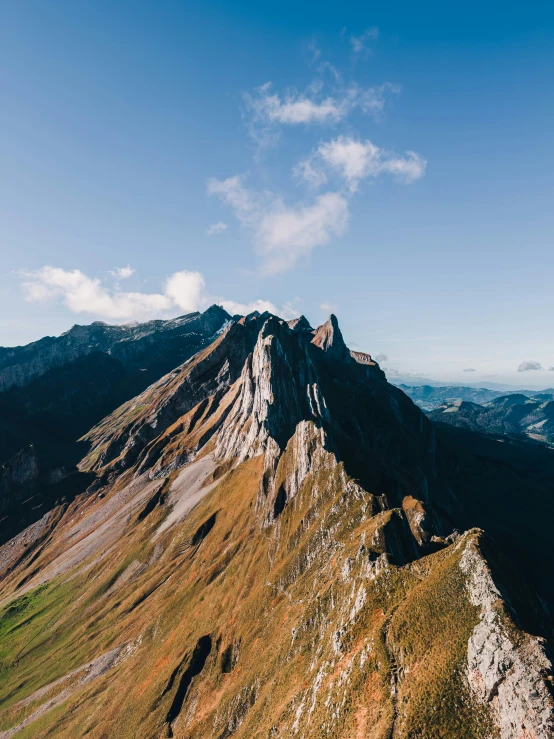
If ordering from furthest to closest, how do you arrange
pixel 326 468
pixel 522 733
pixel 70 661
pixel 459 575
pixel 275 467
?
1. pixel 275 467
2. pixel 70 661
3. pixel 326 468
4. pixel 459 575
5. pixel 522 733

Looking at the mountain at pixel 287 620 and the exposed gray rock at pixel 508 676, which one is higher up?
the exposed gray rock at pixel 508 676

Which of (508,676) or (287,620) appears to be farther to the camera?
(287,620)

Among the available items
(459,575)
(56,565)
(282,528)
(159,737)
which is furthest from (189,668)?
(56,565)

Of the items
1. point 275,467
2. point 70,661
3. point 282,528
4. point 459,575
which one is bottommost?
point 70,661

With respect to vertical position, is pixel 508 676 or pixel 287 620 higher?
pixel 508 676

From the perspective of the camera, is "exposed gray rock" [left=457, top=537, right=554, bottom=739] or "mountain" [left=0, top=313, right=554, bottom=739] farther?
"mountain" [left=0, top=313, right=554, bottom=739]

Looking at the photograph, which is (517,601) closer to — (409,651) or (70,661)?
(409,651)

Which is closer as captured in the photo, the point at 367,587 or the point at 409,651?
the point at 409,651

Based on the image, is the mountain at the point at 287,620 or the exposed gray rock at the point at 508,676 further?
the mountain at the point at 287,620

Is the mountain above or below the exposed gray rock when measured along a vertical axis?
below

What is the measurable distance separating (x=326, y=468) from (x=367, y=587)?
58258mm

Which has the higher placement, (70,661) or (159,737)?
(159,737)

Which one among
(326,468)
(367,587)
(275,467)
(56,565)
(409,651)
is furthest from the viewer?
(56,565)

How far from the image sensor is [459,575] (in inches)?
1837
